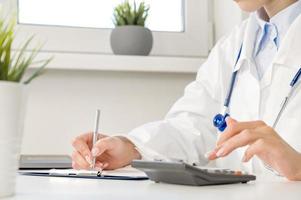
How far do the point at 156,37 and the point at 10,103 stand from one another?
56.4 inches

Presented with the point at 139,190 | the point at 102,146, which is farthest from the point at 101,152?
the point at 139,190

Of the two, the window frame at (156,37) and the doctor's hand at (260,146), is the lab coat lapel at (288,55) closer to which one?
the doctor's hand at (260,146)

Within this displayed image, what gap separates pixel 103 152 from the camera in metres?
1.20

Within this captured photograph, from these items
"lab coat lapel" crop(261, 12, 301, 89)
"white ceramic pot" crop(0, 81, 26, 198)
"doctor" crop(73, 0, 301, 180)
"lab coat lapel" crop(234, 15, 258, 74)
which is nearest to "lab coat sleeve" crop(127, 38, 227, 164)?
"doctor" crop(73, 0, 301, 180)

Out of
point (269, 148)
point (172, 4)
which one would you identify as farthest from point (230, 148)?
point (172, 4)

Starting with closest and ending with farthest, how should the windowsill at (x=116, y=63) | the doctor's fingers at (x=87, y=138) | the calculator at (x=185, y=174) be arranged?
the calculator at (x=185, y=174) → the doctor's fingers at (x=87, y=138) → the windowsill at (x=116, y=63)

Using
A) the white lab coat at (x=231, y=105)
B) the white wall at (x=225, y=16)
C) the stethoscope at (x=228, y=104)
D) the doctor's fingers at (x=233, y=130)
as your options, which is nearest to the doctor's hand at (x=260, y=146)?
the doctor's fingers at (x=233, y=130)

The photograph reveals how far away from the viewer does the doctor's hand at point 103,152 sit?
1163 millimetres

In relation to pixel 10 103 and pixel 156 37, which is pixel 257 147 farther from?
pixel 156 37

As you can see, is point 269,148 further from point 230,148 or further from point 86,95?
point 86,95

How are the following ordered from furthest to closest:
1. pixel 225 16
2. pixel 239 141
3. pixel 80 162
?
pixel 225 16 < pixel 80 162 < pixel 239 141

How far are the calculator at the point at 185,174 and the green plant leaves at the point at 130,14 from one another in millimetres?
1069

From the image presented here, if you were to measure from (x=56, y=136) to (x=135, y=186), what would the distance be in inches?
42.1

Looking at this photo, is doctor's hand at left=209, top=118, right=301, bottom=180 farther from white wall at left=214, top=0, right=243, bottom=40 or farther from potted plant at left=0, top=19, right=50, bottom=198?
white wall at left=214, top=0, right=243, bottom=40
